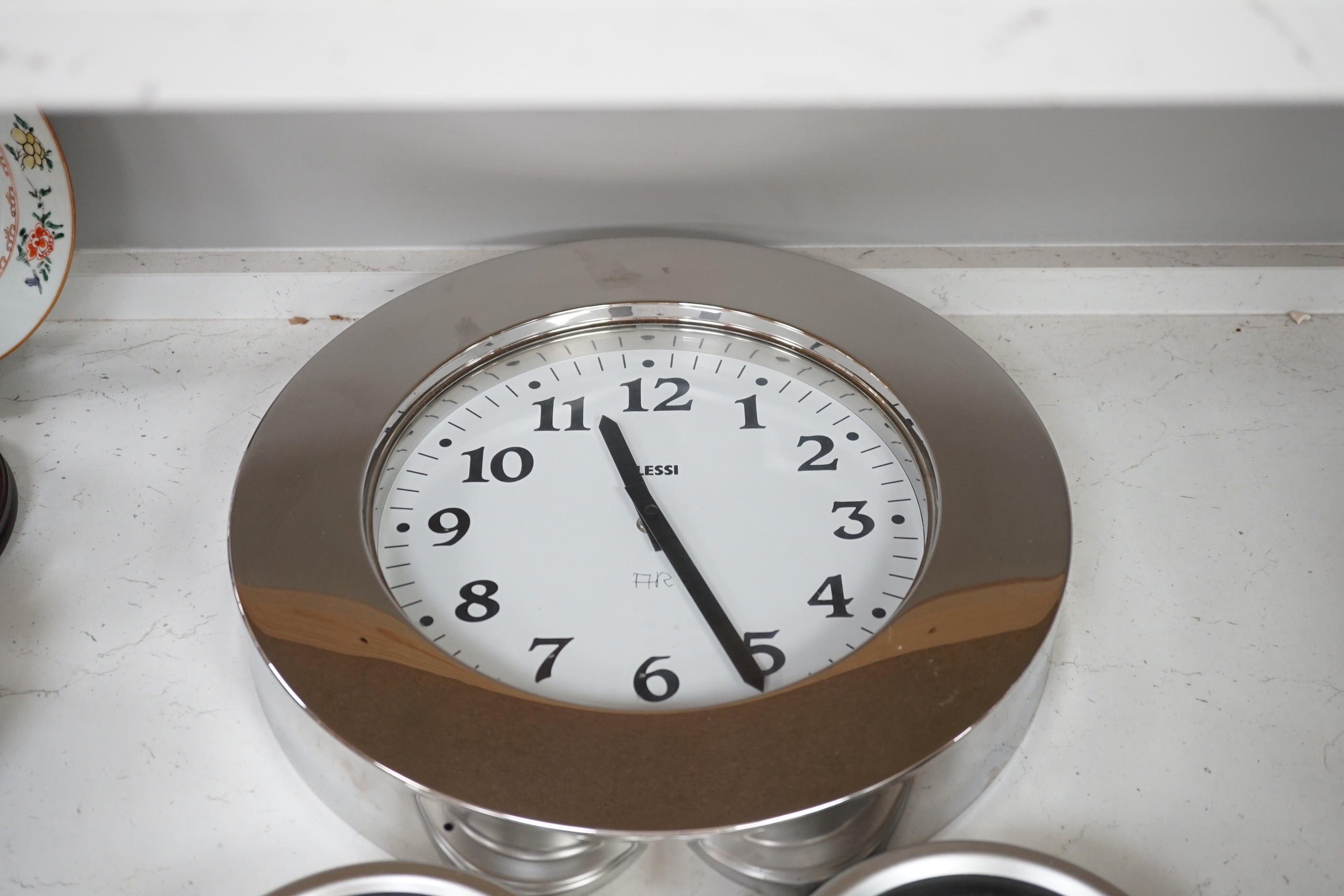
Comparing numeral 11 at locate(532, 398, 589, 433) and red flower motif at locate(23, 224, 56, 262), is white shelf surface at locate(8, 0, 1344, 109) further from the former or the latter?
red flower motif at locate(23, 224, 56, 262)

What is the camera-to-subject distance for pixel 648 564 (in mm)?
680

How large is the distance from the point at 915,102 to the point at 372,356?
0.58m

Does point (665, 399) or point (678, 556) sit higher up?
point (665, 399)

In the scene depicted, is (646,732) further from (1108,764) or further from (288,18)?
(288,18)

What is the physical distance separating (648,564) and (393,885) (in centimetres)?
25

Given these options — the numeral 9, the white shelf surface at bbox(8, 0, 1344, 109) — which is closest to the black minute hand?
the numeral 9

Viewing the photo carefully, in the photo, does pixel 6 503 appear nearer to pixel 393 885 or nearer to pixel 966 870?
pixel 393 885

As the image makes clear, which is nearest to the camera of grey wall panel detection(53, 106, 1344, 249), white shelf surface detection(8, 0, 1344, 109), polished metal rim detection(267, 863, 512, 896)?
white shelf surface detection(8, 0, 1344, 109)

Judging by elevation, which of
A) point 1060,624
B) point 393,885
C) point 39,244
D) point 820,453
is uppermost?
point 39,244

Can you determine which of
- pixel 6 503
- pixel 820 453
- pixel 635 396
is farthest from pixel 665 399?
pixel 6 503

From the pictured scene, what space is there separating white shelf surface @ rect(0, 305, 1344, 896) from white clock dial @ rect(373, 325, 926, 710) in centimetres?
12

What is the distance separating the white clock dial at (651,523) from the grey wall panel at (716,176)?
16 centimetres

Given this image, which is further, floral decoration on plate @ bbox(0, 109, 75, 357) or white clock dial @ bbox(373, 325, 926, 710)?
floral decoration on plate @ bbox(0, 109, 75, 357)

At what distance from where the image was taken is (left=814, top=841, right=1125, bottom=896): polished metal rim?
20.2 inches
